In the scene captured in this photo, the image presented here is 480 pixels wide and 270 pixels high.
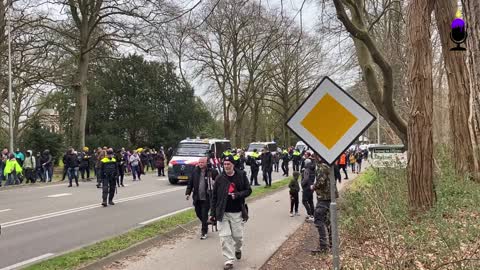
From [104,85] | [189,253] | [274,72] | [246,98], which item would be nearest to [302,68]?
[274,72]

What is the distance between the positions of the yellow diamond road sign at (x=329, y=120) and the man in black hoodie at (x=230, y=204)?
334 cm

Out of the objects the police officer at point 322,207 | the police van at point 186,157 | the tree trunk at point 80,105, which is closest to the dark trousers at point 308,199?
the police officer at point 322,207

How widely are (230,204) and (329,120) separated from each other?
3.64 m

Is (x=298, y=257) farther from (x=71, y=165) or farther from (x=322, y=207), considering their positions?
(x=71, y=165)

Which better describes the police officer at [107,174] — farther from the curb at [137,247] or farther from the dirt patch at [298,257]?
the dirt patch at [298,257]

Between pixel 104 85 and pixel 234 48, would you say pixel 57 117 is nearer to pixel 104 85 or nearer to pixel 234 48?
pixel 104 85

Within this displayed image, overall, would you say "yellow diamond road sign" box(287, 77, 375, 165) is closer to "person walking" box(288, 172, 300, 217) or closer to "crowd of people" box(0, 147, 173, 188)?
"person walking" box(288, 172, 300, 217)

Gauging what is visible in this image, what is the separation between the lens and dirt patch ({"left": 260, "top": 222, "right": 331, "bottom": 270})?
7.50m

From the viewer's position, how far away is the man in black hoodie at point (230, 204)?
303 inches

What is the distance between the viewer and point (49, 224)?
11.5 meters

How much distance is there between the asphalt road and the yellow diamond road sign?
526cm

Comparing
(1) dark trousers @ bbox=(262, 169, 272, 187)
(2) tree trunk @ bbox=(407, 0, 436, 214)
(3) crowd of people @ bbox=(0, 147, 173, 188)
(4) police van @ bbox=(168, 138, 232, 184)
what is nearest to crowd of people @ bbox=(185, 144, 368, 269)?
(2) tree trunk @ bbox=(407, 0, 436, 214)

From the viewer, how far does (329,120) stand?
14.9ft

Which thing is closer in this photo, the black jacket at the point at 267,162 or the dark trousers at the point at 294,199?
the dark trousers at the point at 294,199
